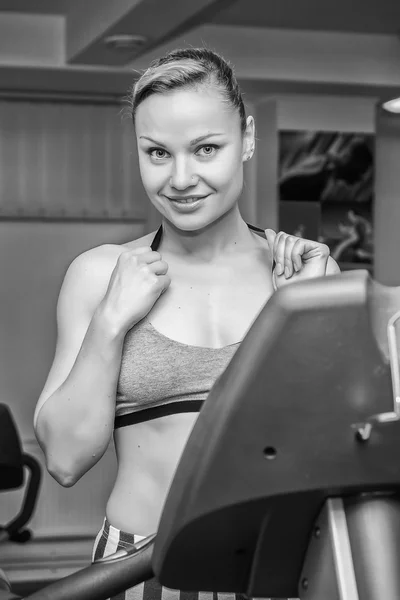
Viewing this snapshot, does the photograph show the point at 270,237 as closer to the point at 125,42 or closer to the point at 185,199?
the point at 185,199

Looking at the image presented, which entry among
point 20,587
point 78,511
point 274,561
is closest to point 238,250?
point 274,561

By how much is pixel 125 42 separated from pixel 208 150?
135 inches

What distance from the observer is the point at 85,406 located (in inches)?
47.8

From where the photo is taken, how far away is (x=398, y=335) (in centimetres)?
63

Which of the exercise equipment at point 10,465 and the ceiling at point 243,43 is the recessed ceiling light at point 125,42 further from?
the exercise equipment at point 10,465

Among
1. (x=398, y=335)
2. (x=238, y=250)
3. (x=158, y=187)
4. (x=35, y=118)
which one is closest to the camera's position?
(x=398, y=335)

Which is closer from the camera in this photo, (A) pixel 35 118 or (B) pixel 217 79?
(B) pixel 217 79

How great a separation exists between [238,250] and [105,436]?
362 millimetres

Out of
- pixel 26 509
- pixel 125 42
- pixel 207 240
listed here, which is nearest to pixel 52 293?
pixel 26 509

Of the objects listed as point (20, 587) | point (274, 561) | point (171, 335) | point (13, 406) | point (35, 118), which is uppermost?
point (35, 118)

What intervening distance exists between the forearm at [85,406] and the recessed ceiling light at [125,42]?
336cm

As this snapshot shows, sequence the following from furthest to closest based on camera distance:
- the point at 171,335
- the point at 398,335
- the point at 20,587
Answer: the point at 20,587 < the point at 171,335 < the point at 398,335

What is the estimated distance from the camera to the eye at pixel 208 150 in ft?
3.92

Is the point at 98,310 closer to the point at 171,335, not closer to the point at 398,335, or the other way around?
the point at 171,335
